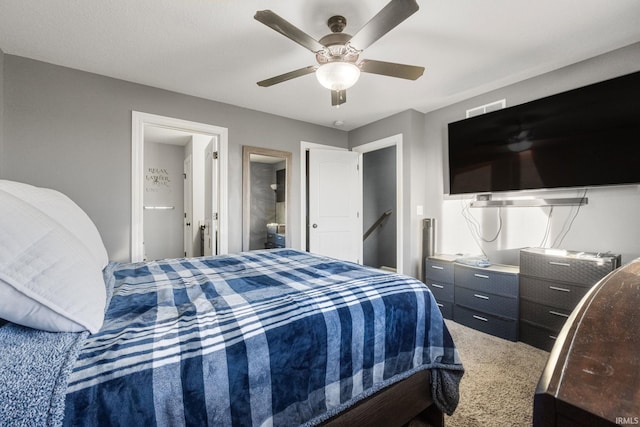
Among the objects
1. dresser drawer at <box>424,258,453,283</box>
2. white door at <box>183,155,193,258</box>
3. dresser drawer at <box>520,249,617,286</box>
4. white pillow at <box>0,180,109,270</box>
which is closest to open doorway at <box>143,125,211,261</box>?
white door at <box>183,155,193,258</box>

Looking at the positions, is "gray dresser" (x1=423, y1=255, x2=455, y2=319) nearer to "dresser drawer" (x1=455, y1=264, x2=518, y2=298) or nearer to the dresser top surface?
"dresser drawer" (x1=455, y1=264, x2=518, y2=298)

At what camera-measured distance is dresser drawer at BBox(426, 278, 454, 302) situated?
2.92 metres

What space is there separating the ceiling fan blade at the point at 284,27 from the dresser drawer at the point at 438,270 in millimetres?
2489

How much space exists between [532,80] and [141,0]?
334 cm

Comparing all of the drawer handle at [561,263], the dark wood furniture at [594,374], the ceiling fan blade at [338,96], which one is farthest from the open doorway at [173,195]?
the dark wood furniture at [594,374]

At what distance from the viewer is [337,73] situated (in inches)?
70.0

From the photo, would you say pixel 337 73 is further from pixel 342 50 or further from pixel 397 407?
pixel 397 407

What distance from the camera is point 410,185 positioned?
3.39 metres

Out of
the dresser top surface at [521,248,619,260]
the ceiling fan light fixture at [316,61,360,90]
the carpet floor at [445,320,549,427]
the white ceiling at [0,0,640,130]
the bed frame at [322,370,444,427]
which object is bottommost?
the carpet floor at [445,320,549,427]

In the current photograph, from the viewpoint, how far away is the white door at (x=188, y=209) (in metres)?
4.43

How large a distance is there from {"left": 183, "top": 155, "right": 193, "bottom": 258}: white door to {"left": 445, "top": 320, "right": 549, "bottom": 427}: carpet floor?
4.09m

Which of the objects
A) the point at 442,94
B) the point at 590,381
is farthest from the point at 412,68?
the point at 590,381

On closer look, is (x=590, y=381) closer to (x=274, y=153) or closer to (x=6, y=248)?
(x=6, y=248)

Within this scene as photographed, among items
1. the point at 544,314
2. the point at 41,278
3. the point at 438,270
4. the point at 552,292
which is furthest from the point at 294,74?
the point at 544,314
